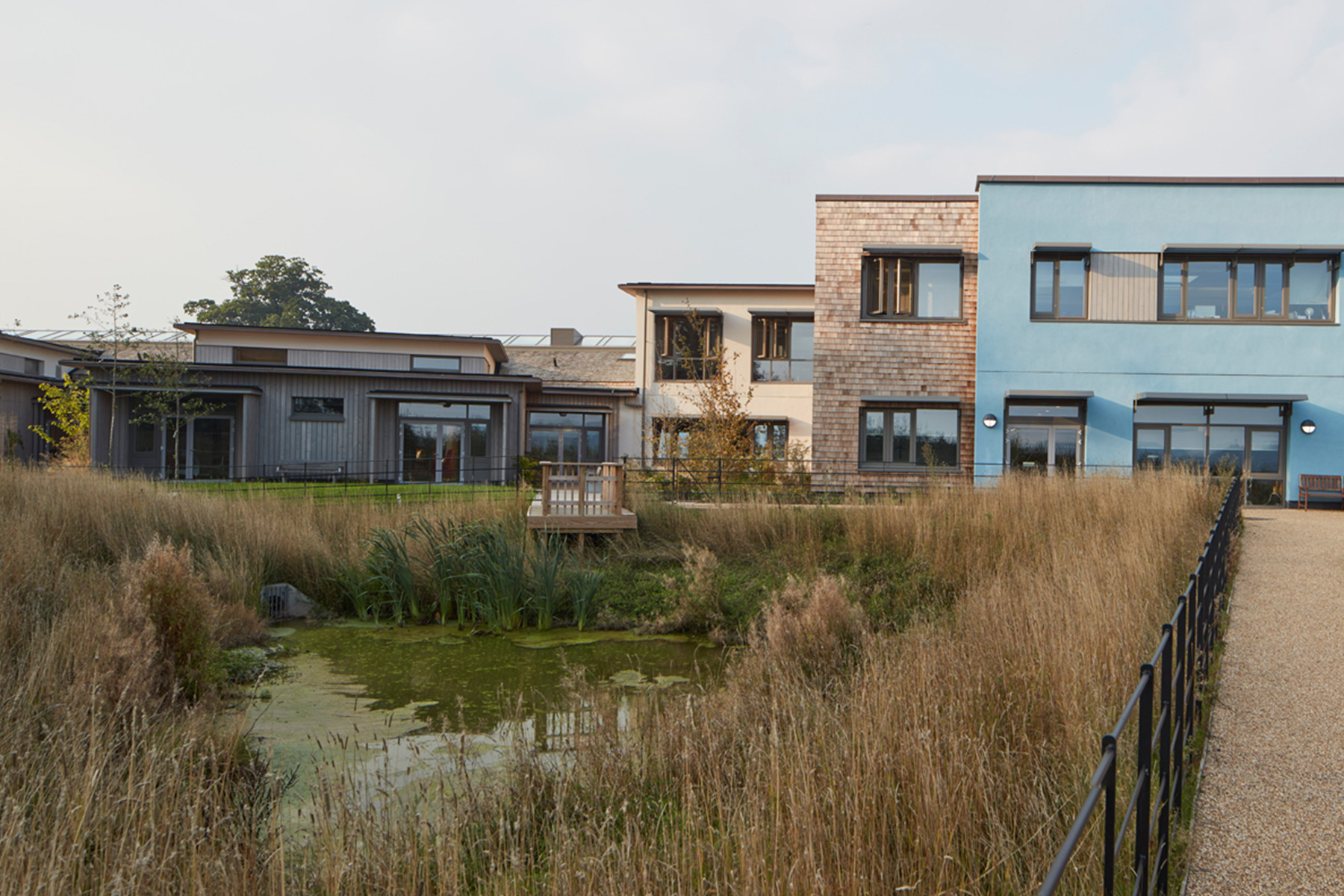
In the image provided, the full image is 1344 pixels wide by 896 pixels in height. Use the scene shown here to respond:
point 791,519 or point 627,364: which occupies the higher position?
point 627,364

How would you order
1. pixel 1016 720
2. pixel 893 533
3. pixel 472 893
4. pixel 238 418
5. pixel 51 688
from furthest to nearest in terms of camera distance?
pixel 238 418 → pixel 893 533 → pixel 51 688 → pixel 1016 720 → pixel 472 893

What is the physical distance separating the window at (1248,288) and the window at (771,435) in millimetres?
10117

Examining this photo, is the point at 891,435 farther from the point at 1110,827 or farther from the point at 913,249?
the point at 1110,827

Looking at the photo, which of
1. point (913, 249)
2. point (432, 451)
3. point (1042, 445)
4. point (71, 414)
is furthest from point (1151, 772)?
point (71, 414)

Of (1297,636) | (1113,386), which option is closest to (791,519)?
(1297,636)

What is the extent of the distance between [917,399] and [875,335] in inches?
70.6

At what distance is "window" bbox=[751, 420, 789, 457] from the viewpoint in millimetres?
25672

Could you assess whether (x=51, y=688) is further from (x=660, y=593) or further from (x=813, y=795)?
(x=660, y=593)

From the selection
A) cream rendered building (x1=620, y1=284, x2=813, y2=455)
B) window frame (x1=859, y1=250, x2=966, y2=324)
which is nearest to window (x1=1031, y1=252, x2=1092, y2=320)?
window frame (x1=859, y1=250, x2=966, y2=324)

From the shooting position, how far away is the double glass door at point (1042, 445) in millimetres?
20969

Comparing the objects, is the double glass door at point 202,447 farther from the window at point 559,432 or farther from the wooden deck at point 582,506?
the wooden deck at point 582,506

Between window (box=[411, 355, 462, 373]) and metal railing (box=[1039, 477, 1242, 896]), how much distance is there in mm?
26363

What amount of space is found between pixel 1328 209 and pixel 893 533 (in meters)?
15.3

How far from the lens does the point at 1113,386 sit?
67.5 feet
